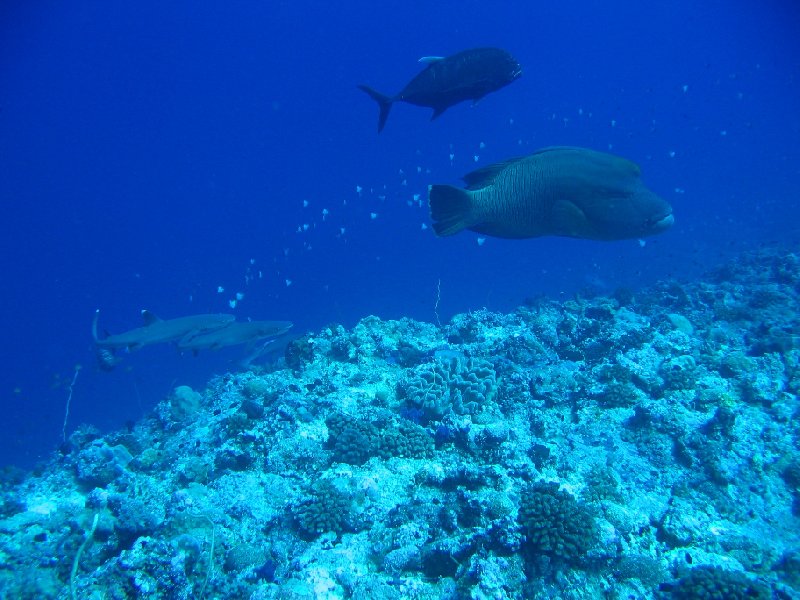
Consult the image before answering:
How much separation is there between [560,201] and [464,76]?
2901mm

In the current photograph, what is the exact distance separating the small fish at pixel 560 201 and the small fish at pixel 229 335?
6.41m

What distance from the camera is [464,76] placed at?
5.01 metres

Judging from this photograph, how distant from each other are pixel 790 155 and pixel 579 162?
14813cm

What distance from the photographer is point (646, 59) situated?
161 meters

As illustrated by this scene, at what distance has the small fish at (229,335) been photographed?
8.20m

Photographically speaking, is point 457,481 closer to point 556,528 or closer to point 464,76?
point 556,528

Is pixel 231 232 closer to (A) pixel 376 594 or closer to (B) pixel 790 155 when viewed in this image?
(A) pixel 376 594

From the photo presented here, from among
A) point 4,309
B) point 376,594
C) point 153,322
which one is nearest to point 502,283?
point 153,322

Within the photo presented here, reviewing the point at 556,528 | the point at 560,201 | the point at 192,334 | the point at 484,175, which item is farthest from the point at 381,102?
the point at 556,528

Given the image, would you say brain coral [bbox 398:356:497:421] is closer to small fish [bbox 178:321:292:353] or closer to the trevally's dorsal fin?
small fish [bbox 178:321:292:353]

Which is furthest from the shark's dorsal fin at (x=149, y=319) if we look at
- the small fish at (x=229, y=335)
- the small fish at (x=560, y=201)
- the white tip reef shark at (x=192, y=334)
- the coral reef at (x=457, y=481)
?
the small fish at (x=560, y=201)

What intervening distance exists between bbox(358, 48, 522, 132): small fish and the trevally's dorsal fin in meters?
2.36

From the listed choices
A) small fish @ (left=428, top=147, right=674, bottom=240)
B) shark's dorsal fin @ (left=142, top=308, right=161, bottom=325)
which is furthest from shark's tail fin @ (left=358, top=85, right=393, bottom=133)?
shark's dorsal fin @ (left=142, top=308, right=161, bottom=325)

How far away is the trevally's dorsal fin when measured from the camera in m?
3.14
